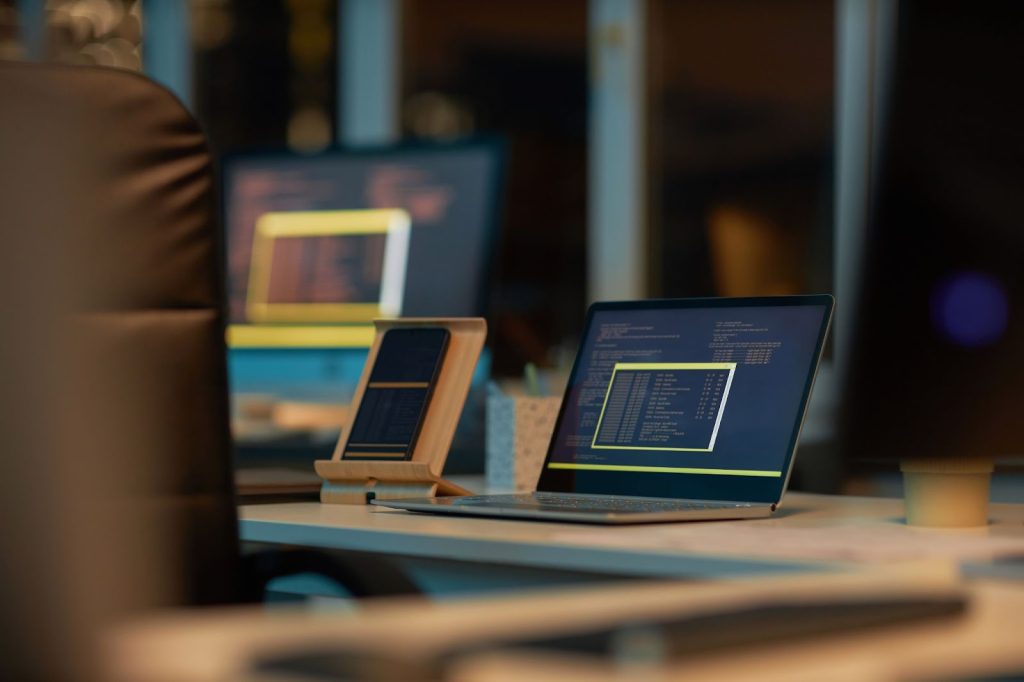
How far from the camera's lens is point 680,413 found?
5.51 feet

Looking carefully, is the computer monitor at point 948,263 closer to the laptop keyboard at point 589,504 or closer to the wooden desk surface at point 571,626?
the laptop keyboard at point 589,504

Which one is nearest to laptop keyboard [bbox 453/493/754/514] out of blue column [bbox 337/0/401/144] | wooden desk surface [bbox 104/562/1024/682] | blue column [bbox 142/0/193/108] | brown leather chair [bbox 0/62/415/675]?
brown leather chair [bbox 0/62/415/675]

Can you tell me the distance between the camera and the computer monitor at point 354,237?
260 centimetres

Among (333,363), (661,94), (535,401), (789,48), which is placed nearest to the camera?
(535,401)

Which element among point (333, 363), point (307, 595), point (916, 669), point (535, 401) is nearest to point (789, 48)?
point (333, 363)

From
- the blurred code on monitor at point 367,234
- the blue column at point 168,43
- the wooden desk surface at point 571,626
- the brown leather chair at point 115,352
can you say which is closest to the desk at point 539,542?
the brown leather chair at point 115,352

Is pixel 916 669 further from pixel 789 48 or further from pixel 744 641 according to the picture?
pixel 789 48

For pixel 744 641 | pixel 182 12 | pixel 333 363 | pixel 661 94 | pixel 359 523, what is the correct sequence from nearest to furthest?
pixel 744 641 < pixel 359 523 < pixel 333 363 < pixel 661 94 < pixel 182 12

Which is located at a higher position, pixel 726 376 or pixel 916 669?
pixel 916 669

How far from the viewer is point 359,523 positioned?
5.00 feet

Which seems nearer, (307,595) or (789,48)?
(307,595)

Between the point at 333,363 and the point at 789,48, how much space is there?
5.76 ft

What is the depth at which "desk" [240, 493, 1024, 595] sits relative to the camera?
1201mm

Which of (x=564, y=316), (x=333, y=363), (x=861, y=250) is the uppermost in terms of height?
(x=861, y=250)
